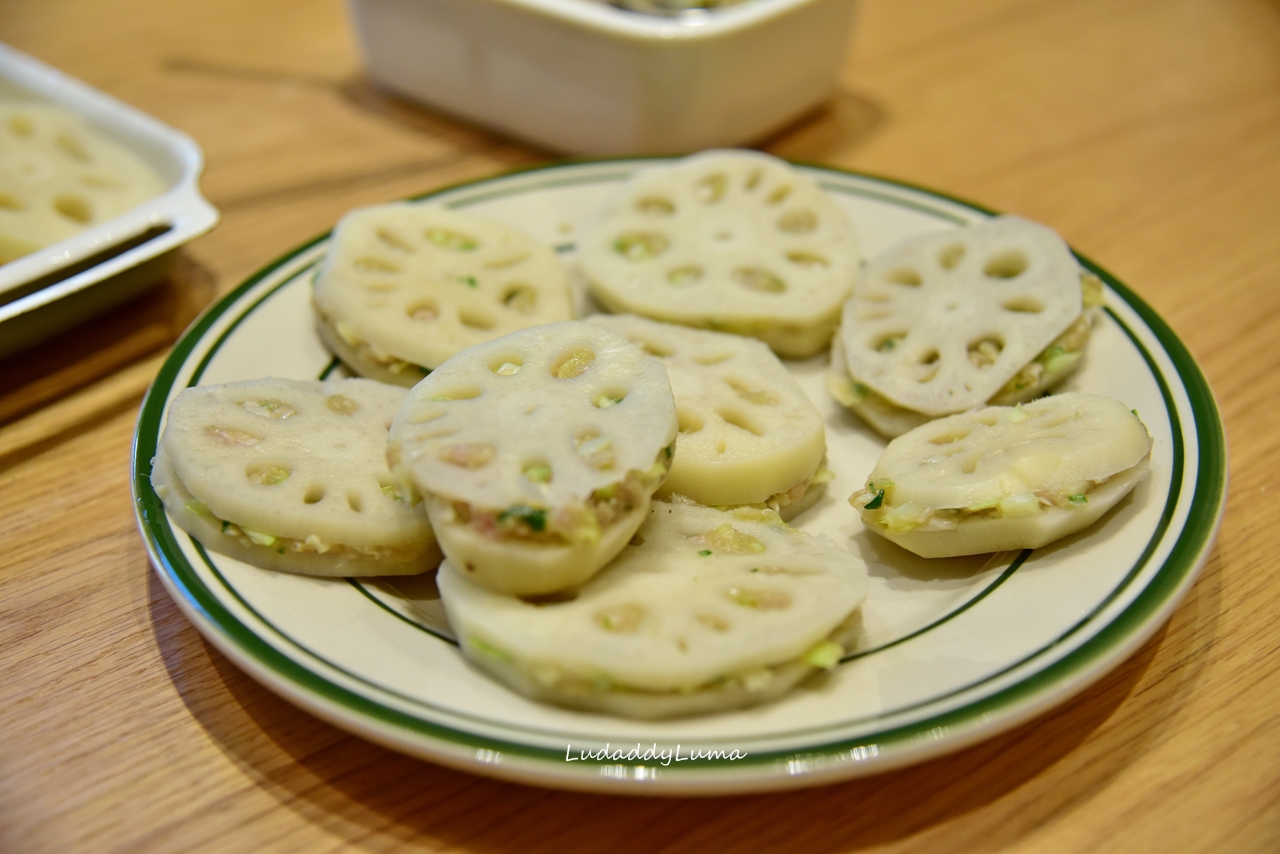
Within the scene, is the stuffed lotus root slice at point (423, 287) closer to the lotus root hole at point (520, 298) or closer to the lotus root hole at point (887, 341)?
the lotus root hole at point (520, 298)

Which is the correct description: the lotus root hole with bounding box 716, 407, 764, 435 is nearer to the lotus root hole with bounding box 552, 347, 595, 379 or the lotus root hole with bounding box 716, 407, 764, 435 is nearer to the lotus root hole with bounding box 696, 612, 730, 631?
the lotus root hole with bounding box 552, 347, 595, 379

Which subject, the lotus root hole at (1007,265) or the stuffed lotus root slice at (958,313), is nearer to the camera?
the stuffed lotus root slice at (958,313)

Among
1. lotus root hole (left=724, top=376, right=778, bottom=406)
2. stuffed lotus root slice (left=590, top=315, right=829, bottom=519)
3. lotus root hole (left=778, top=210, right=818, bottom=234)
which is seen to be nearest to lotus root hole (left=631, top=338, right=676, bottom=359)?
stuffed lotus root slice (left=590, top=315, right=829, bottom=519)

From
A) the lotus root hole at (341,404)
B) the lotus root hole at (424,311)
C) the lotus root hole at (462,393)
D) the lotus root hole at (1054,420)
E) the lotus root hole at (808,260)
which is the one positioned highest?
the lotus root hole at (462,393)

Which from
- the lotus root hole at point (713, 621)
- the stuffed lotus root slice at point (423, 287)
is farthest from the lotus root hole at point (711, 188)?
the lotus root hole at point (713, 621)

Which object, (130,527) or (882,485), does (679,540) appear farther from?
(130,527)

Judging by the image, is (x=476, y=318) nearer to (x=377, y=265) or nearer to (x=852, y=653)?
(x=377, y=265)
